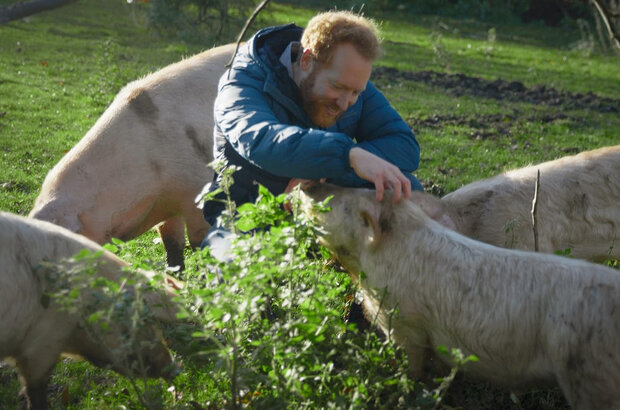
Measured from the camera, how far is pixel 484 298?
3.09 meters

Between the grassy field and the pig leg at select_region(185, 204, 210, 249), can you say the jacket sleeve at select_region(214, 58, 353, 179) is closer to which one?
the grassy field

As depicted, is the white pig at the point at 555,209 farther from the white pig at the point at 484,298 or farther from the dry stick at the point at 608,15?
the dry stick at the point at 608,15

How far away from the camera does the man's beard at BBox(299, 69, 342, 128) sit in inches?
153

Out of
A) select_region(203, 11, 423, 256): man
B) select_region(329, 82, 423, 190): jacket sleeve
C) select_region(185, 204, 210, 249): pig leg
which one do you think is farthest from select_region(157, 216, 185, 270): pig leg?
select_region(329, 82, 423, 190): jacket sleeve

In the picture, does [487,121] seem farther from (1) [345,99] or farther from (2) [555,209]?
(1) [345,99]

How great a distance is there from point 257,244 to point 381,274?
0.86 metres

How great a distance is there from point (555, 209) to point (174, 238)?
2717 mm

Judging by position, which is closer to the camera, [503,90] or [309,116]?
[309,116]

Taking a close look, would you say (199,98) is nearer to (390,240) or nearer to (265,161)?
(265,161)

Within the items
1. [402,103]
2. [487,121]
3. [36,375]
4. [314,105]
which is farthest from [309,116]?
[402,103]

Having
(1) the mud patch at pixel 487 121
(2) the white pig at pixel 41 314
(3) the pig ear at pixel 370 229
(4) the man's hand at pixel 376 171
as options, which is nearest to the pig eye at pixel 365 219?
(3) the pig ear at pixel 370 229

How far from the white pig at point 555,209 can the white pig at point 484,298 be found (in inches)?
46.9

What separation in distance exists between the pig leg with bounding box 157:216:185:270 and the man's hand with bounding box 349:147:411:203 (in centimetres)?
246

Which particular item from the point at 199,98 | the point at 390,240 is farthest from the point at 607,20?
the point at 199,98
